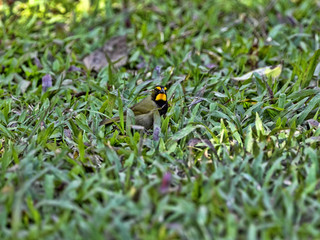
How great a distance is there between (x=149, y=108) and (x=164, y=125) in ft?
0.77

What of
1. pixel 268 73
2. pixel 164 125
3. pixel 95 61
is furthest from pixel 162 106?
pixel 95 61

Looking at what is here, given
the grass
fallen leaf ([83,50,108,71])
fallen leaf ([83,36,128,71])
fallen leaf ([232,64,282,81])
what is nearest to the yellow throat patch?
the grass

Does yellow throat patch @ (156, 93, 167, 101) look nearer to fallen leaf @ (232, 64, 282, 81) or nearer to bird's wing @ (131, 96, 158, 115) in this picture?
bird's wing @ (131, 96, 158, 115)

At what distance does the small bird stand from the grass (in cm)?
8

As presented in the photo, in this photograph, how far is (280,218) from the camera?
2.50 m

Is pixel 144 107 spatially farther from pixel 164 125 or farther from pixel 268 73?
pixel 268 73

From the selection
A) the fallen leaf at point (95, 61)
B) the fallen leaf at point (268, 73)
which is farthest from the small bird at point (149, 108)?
the fallen leaf at point (95, 61)

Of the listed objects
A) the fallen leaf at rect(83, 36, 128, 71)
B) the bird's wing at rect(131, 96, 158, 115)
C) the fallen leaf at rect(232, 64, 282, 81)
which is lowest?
the fallen leaf at rect(232, 64, 282, 81)

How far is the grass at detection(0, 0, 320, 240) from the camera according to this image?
2545 millimetres

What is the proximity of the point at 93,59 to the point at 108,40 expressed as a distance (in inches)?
20.2

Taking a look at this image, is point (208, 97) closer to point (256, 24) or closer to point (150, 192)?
point (150, 192)

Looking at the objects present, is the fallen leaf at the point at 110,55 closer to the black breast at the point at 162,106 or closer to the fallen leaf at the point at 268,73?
the black breast at the point at 162,106

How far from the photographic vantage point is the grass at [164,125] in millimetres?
2545

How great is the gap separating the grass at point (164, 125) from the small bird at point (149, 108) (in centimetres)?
8
